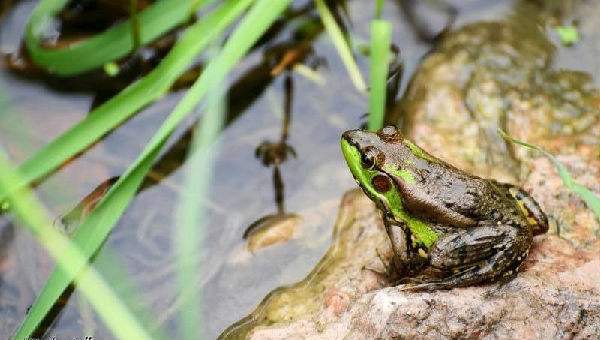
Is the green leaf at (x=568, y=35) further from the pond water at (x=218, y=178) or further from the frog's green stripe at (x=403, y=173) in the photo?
the frog's green stripe at (x=403, y=173)

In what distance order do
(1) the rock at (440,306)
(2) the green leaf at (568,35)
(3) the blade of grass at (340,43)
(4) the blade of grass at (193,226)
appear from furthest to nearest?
(2) the green leaf at (568,35)
(3) the blade of grass at (340,43)
(4) the blade of grass at (193,226)
(1) the rock at (440,306)

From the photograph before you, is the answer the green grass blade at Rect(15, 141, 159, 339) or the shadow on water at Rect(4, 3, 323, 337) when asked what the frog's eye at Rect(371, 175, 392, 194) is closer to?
the shadow on water at Rect(4, 3, 323, 337)

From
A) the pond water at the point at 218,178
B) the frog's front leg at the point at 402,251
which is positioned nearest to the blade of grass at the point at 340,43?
the pond water at the point at 218,178

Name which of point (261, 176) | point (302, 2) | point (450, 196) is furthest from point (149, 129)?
point (450, 196)

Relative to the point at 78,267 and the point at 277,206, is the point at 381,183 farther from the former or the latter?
the point at 78,267

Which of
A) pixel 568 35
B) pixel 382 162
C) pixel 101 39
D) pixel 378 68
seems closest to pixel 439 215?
pixel 382 162

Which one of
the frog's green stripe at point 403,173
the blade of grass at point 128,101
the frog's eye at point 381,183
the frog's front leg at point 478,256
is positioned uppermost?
the blade of grass at point 128,101
